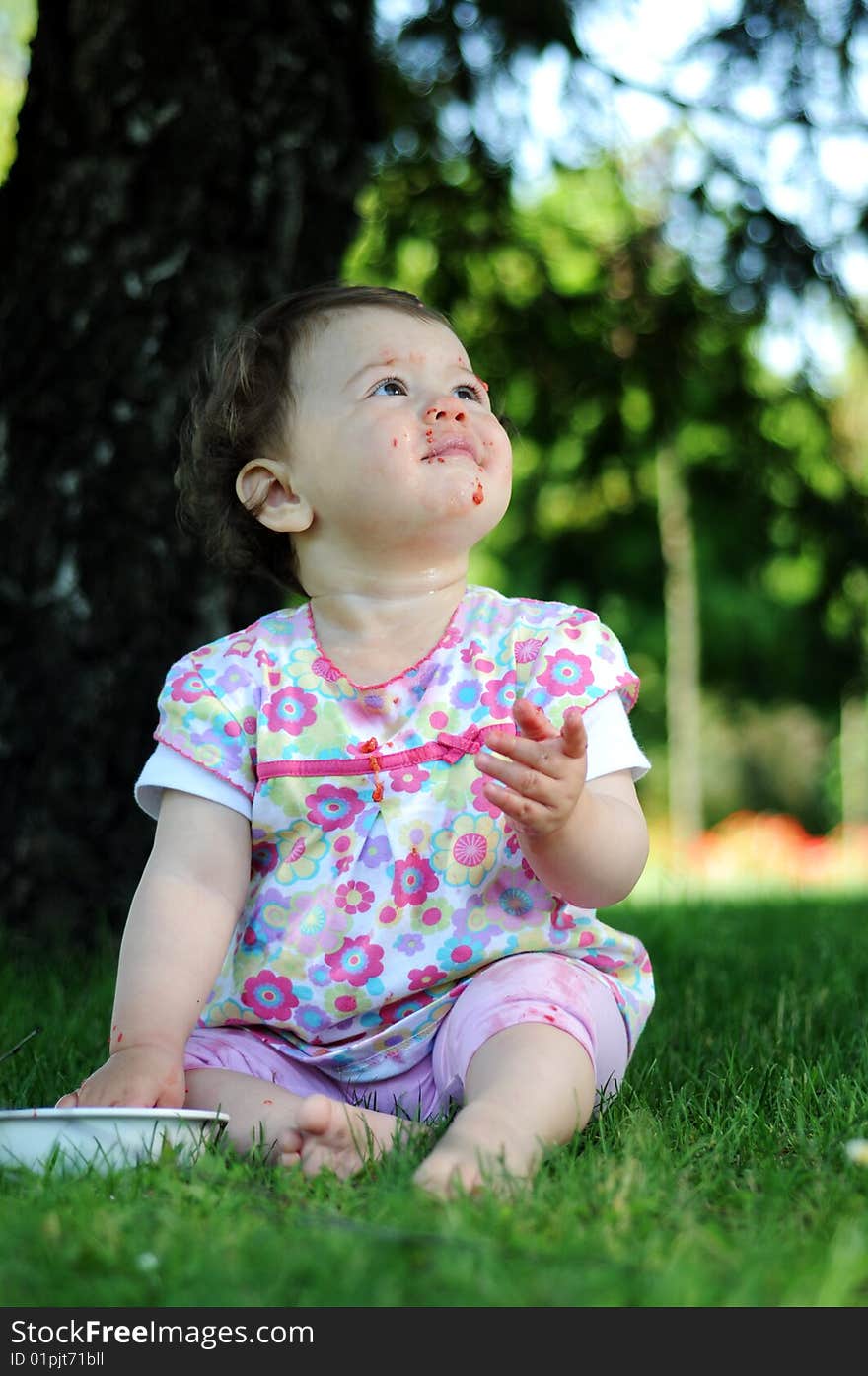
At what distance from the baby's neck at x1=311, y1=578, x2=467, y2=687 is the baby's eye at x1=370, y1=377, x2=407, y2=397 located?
0.93ft

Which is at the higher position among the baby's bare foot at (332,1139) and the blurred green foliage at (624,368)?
the blurred green foliage at (624,368)

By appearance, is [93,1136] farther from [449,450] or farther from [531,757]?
[449,450]

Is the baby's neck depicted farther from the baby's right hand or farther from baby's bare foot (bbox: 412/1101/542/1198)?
baby's bare foot (bbox: 412/1101/542/1198)

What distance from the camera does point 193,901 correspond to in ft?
6.79

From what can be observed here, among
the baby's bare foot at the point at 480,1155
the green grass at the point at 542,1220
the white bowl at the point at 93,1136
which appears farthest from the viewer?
the white bowl at the point at 93,1136

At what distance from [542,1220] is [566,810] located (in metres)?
0.56

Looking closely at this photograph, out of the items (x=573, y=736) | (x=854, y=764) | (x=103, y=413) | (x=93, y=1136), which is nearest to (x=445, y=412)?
(x=573, y=736)

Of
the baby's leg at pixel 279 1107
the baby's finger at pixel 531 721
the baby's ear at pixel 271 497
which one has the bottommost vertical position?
the baby's leg at pixel 279 1107

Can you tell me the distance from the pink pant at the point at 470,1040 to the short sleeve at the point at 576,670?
0.36 m

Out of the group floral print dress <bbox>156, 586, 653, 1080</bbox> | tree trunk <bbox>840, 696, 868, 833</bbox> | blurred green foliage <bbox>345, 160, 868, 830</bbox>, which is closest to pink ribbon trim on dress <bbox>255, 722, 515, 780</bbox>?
floral print dress <bbox>156, 586, 653, 1080</bbox>

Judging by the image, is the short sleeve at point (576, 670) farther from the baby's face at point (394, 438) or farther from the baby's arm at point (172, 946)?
the baby's arm at point (172, 946)

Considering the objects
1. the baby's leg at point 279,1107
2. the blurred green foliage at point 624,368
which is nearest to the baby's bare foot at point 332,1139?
the baby's leg at point 279,1107

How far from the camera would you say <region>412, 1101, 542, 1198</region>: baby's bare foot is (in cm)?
149

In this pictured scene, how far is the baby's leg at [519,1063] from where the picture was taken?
61.7 inches
